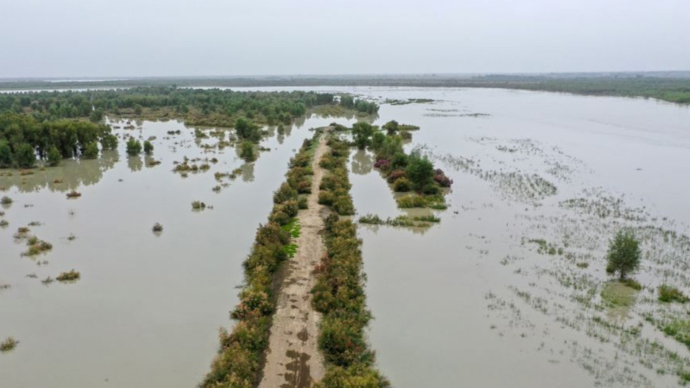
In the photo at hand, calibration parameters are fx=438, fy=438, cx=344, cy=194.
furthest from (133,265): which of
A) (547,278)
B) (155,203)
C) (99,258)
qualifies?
(547,278)

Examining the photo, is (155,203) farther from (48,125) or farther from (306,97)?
(306,97)

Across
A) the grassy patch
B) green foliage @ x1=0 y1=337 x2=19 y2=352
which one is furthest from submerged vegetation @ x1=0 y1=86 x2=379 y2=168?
the grassy patch

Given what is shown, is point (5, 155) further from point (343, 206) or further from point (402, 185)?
point (402, 185)

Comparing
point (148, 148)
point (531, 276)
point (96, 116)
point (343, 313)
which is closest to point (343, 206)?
point (531, 276)

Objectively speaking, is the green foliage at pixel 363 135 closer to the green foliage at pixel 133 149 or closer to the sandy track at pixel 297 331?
the green foliage at pixel 133 149

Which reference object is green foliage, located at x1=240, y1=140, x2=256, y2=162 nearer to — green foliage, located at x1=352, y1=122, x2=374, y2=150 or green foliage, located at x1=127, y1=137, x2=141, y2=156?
green foliage, located at x1=127, y1=137, x2=141, y2=156

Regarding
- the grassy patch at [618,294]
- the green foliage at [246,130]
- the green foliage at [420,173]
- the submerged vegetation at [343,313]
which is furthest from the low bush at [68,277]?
the green foliage at [246,130]
